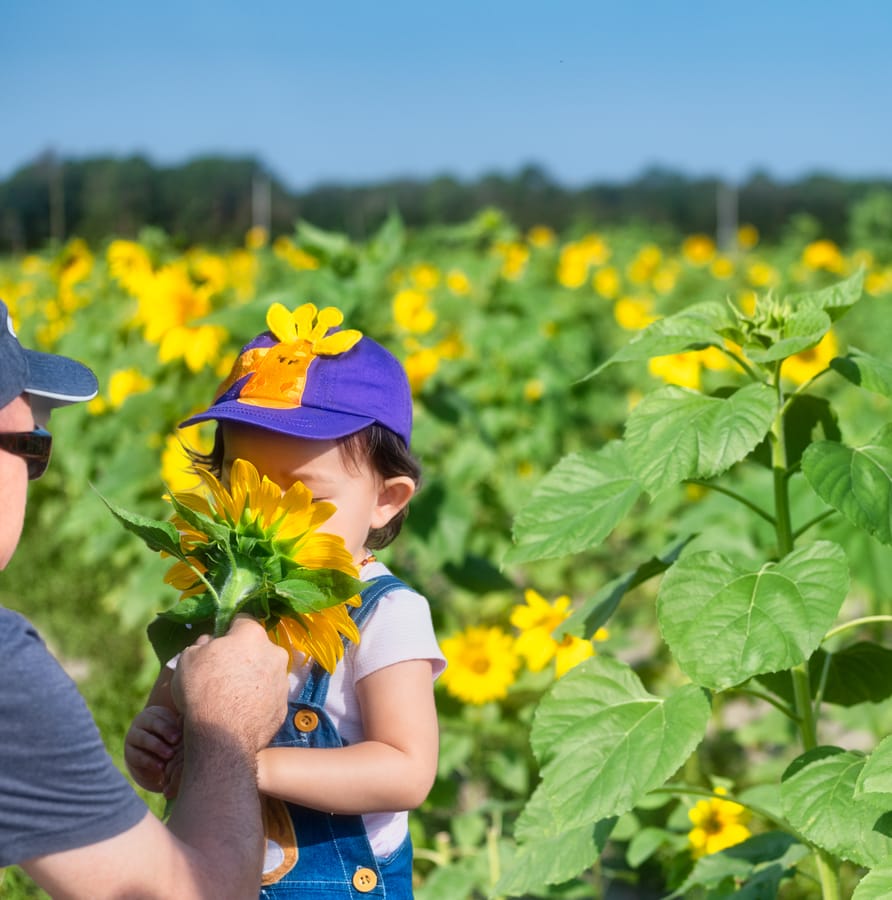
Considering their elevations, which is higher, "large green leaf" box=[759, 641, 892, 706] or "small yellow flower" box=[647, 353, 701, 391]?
"small yellow flower" box=[647, 353, 701, 391]

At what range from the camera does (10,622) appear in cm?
113

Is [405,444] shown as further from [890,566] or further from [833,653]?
[890,566]

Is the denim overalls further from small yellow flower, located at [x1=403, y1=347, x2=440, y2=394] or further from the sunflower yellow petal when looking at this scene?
small yellow flower, located at [x1=403, y1=347, x2=440, y2=394]

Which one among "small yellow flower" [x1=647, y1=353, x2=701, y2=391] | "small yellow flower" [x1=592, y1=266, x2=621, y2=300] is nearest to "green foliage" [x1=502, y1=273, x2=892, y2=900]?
"small yellow flower" [x1=647, y1=353, x2=701, y2=391]

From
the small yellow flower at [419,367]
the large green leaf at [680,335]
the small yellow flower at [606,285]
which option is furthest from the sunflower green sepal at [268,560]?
the small yellow flower at [606,285]

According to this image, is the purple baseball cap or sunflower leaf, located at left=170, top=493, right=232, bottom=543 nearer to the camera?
sunflower leaf, located at left=170, top=493, right=232, bottom=543

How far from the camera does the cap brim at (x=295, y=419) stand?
138cm

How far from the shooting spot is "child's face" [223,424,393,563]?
1426mm

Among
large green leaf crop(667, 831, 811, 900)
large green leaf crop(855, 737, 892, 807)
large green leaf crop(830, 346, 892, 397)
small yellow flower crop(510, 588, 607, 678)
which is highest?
large green leaf crop(830, 346, 892, 397)

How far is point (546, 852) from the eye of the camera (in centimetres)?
174

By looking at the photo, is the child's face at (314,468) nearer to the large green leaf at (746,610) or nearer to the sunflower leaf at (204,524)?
the sunflower leaf at (204,524)

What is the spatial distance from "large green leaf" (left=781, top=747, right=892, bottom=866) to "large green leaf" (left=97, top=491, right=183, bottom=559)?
0.71m

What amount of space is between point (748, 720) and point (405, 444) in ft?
7.88

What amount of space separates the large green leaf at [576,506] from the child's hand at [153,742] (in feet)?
1.47
